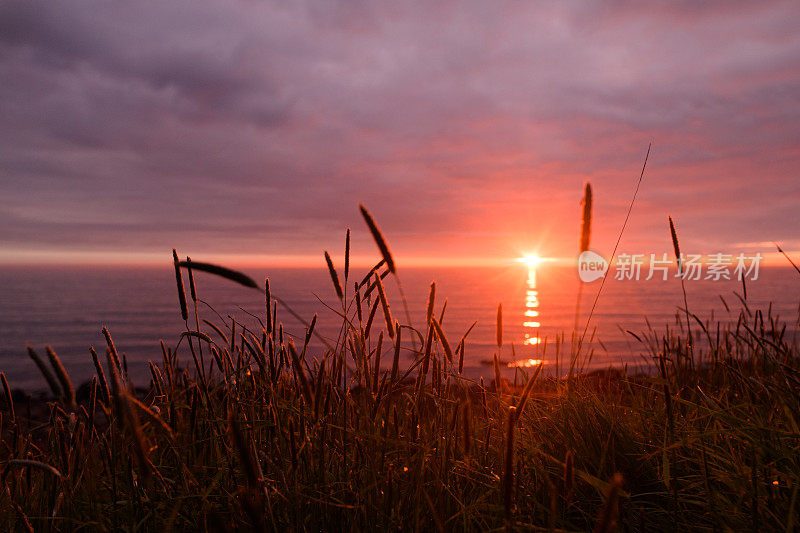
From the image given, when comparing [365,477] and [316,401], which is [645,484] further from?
[316,401]

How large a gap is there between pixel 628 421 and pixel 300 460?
211cm

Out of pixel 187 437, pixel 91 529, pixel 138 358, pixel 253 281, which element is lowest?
pixel 138 358

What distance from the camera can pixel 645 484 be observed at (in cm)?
239

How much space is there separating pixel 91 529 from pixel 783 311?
63.1 m

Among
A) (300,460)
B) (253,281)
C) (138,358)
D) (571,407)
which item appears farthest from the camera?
(138,358)

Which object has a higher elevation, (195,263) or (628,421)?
(195,263)

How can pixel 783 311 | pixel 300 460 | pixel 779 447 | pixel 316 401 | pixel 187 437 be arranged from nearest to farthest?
1. pixel 316 401
2. pixel 779 447
3. pixel 300 460
4. pixel 187 437
5. pixel 783 311

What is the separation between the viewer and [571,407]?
2.88 metres

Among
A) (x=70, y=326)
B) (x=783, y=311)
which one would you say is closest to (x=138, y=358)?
(x=70, y=326)

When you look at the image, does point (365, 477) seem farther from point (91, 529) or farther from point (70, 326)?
point (70, 326)

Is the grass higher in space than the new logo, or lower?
lower

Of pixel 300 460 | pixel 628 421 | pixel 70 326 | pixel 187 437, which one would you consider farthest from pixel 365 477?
pixel 70 326

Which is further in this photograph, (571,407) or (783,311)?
(783,311)

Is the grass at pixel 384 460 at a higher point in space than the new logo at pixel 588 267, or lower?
lower
